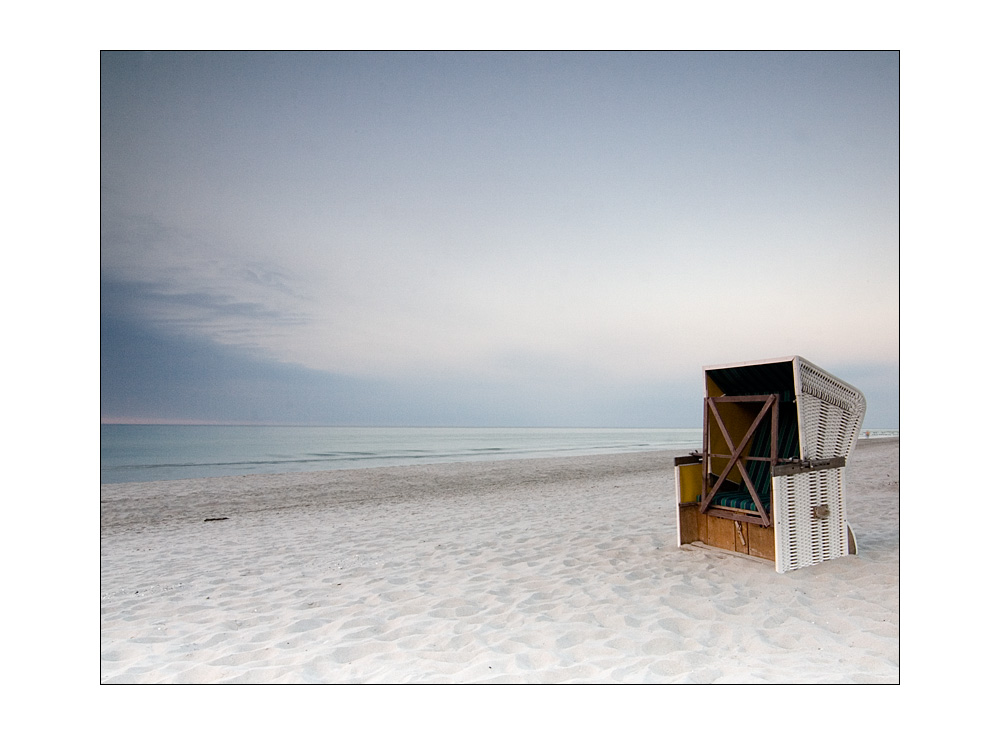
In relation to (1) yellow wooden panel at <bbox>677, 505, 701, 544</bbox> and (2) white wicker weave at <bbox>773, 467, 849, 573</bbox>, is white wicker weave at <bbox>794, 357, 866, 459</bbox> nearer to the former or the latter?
(2) white wicker weave at <bbox>773, 467, 849, 573</bbox>

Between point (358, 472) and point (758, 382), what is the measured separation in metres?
14.4

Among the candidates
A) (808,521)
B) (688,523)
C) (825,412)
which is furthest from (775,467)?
(688,523)

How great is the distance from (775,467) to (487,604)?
2858 millimetres

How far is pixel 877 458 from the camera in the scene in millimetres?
19078

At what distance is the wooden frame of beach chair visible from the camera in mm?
5453

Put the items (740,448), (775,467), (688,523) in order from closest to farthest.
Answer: (775,467) < (740,448) < (688,523)

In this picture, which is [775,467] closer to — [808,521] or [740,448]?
[740,448]

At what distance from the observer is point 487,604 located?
481cm

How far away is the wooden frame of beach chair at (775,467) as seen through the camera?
5453 mm

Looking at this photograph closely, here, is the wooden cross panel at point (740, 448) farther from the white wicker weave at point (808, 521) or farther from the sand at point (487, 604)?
the sand at point (487, 604)

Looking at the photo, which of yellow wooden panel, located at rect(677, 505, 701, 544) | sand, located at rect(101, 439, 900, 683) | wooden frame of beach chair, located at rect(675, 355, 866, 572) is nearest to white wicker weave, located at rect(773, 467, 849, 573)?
wooden frame of beach chair, located at rect(675, 355, 866, 572)

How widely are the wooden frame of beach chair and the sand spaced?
0.25 meters

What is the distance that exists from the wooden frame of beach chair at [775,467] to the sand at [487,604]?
25cm
